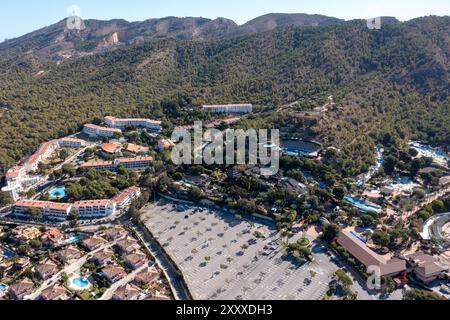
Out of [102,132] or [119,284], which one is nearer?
[119,284]

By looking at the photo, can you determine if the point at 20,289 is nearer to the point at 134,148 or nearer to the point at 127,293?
the point at 127,293

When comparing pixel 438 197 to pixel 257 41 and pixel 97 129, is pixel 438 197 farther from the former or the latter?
pixel 257 41

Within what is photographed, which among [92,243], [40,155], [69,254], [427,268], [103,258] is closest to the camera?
[427,268]

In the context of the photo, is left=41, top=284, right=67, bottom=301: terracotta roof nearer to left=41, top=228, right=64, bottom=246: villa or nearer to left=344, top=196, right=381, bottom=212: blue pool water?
left=41, top=228, right=64, bottom=246: villa

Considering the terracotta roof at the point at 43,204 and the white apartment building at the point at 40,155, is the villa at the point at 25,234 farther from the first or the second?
the white apartment building at the point at 40,155

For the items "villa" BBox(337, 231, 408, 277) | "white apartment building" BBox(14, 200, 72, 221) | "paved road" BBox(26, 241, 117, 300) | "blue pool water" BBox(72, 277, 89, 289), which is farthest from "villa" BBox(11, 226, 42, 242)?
"villa" BBox(337, 231, 408, 277)

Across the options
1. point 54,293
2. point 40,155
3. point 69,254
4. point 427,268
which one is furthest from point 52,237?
point 427,268

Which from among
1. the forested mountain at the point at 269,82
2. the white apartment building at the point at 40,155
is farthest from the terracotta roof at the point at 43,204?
the forested mountain at the point at 269,82
